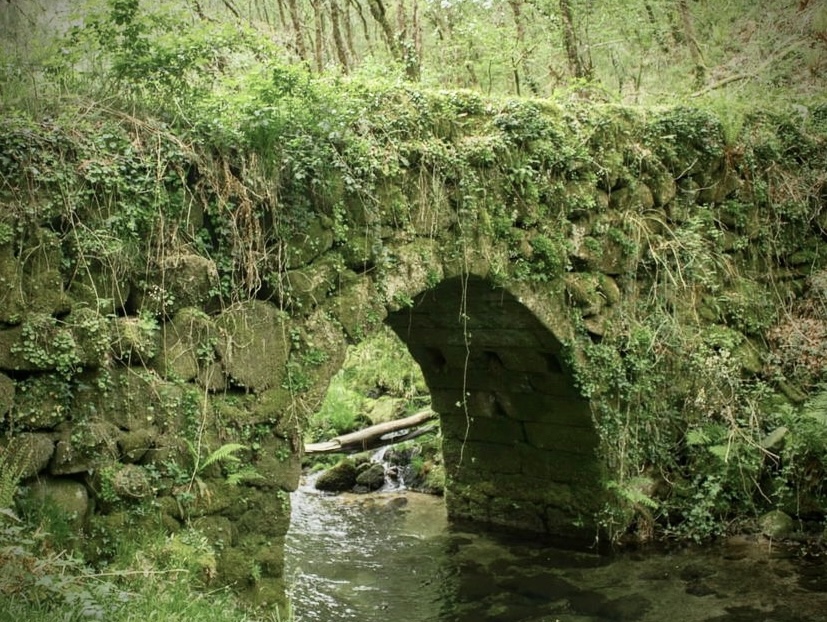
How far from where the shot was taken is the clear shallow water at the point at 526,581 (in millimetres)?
6027

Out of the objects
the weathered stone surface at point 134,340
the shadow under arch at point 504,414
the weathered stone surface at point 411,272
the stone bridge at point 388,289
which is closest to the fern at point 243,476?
the stone bridge at point 388,289

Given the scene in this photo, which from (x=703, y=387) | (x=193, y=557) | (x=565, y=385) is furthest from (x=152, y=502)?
(x=703, y=387)

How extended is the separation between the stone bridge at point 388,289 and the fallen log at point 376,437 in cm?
207

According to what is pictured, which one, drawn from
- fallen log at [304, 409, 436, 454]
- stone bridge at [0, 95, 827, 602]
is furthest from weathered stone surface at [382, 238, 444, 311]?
fallen log at [304, 409, 436, 454]

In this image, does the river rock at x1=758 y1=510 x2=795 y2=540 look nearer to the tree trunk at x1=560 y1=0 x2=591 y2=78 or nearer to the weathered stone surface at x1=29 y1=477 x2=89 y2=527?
the tree trunk at x1=560 y1=0 x2=591 y2=78

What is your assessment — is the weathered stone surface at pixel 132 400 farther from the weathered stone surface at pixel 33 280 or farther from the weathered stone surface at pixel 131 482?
the weathered stone surface at pixel 33 280

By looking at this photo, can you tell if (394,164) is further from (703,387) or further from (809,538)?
(809,538)

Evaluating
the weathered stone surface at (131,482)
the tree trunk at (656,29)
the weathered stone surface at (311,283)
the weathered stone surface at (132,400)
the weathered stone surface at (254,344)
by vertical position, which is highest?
the tree trunk at (656,29)

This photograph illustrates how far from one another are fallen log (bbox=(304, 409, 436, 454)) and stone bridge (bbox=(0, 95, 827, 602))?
2.07 m

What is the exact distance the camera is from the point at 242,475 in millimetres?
4516

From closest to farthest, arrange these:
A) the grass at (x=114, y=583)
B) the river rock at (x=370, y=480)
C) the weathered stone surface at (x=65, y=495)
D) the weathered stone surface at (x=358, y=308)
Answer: the grass at (x=114, y=583)
the weathered stone surface at (x=65, y=495)
the weathered stone surface at (x=358, y=308)
the river rock at (x=370, y=480)

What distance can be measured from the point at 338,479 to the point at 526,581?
366 centimetres

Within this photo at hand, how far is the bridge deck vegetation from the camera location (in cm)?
390

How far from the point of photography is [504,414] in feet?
26.0
